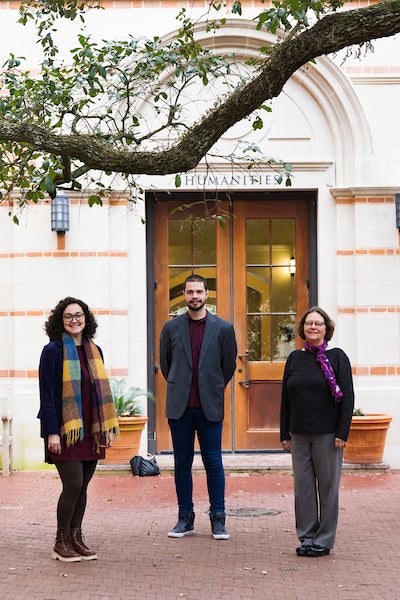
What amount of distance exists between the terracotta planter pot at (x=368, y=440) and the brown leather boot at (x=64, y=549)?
18.0 ft

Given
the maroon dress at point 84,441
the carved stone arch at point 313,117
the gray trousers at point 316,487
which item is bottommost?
the gray trousers at point 316,487

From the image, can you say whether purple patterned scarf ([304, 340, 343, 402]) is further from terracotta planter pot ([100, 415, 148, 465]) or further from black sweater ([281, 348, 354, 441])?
terracotta planter pot ([100, 415, 148, 465])

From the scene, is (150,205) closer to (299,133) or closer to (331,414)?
(299,133)

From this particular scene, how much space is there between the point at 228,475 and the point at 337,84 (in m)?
4.86

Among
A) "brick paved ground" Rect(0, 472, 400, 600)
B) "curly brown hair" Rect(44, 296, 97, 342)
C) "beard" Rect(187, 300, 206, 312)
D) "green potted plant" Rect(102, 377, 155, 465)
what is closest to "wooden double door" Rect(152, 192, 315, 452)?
"green potted plant" Rect(102, 377, 155, 465)

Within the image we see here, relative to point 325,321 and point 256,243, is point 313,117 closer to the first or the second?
point 256,243

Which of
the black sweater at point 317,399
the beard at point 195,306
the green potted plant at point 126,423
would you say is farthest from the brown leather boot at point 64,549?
the green potted plant at point 126,423

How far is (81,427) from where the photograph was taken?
7965mm

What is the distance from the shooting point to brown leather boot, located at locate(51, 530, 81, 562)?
7965 mm

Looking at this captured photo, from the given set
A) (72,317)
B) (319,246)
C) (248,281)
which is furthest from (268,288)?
(72,317)

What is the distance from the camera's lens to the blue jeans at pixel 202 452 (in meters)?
8.95

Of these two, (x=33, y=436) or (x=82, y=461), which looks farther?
(x=33, y=436)

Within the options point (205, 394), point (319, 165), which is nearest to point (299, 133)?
point (319, 165)

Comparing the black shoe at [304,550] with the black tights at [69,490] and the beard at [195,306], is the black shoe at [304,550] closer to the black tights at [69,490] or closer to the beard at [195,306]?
the black tights at [69,490]
